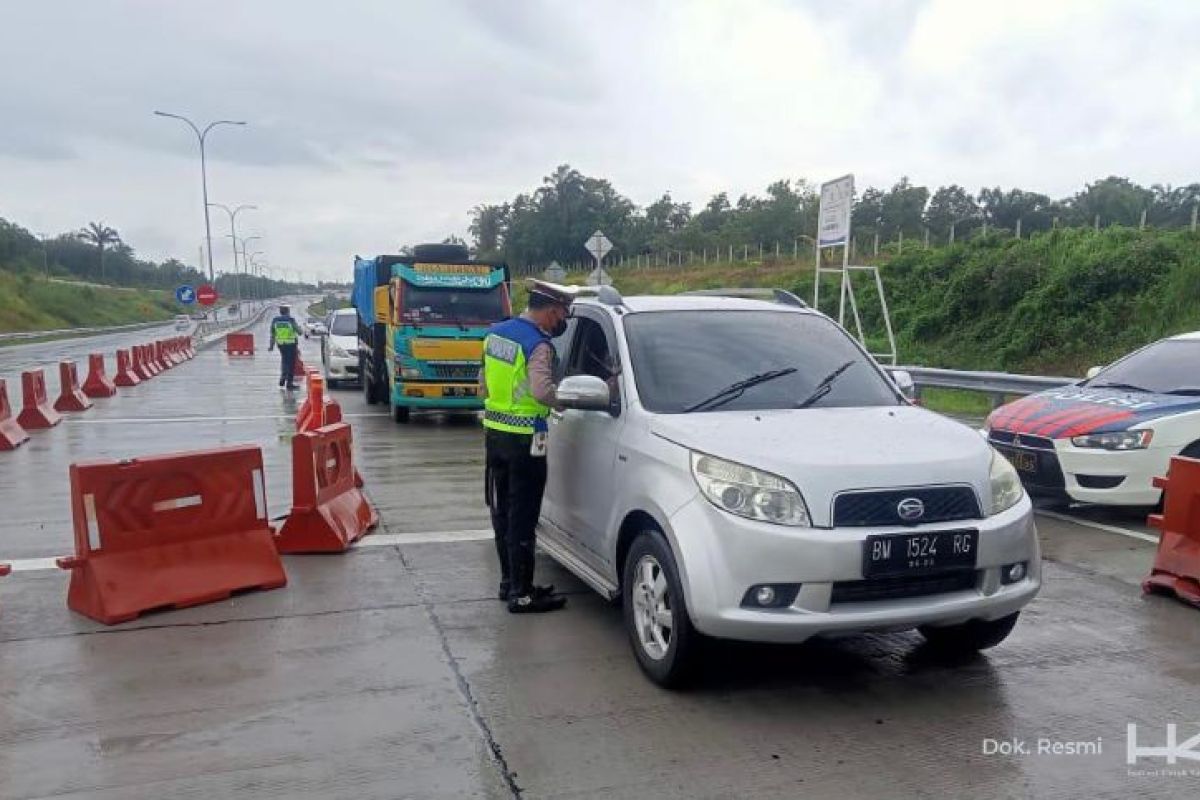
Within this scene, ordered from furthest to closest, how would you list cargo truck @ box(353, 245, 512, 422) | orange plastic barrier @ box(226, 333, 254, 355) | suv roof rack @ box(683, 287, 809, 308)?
orange plastic barrier @ box(226, 333, 254, 355), cargo truck @ box(353, 245, 512, 422), suv roof rack @ box(683, 287, 809, 308)

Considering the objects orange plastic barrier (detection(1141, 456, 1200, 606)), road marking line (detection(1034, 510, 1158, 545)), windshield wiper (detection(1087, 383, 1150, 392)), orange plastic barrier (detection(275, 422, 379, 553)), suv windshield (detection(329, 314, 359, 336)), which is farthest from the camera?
suv windshield (detection(329, 314, 359, 336))

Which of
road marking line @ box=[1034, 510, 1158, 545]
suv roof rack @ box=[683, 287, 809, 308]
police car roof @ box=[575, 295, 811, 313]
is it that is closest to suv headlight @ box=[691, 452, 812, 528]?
police car roof @ box=[575, 295, 811, 313]

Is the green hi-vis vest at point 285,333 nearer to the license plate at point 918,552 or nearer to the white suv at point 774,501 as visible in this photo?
the white suv at point 774,501

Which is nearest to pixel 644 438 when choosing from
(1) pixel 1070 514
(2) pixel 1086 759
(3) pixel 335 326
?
(2) pixel 1086 759

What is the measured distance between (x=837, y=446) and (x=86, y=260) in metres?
139

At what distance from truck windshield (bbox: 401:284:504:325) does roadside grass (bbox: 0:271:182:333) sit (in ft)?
145

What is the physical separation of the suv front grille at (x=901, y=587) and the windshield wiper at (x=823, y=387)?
1.12 metres

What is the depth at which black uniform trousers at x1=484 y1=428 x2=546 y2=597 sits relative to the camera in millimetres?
5227

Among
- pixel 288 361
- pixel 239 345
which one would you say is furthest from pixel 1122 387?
pixel 239 345

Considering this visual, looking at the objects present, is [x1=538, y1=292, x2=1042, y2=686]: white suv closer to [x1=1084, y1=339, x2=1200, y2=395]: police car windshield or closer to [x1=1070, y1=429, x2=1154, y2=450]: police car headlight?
[x1=1070, y1=429, x2=1154, y2=450]: police car headlight

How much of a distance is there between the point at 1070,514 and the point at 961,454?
449 centimetres

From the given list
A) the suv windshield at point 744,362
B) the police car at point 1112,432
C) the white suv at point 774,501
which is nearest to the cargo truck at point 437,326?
the police car at point 1112,432

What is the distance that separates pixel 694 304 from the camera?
550 centimetres

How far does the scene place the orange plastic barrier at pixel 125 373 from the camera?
2045 cm
